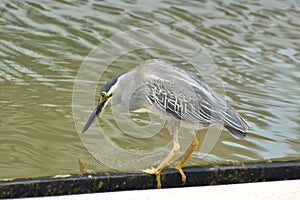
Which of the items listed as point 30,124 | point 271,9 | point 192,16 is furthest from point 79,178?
point 271,9

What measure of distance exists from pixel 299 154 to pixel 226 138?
22.3 inches

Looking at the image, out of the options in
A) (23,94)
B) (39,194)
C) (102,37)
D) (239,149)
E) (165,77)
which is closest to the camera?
(39,194)

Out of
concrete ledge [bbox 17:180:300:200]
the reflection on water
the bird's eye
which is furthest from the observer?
the reflection on water

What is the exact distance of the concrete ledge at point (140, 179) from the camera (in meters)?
3.65

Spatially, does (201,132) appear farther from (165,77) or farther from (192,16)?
(192,16)

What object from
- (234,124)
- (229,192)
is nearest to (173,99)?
(234,124)

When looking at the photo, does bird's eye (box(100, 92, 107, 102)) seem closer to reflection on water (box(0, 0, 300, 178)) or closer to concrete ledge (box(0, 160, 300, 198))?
concrete ledge (box(0, 160, 300, 198))

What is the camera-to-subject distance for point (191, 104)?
153 inches

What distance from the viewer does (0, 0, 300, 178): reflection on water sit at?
5203mm

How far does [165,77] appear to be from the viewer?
391 cm

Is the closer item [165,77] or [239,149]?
[165,77]

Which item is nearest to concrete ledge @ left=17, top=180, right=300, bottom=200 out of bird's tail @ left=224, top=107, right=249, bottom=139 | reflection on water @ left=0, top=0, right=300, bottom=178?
bird's tail @ left=224, top=107, right=249, bottom=139

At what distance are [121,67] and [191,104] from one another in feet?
10.1

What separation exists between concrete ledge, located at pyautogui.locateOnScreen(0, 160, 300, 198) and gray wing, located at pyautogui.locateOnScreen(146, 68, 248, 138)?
255 mm
